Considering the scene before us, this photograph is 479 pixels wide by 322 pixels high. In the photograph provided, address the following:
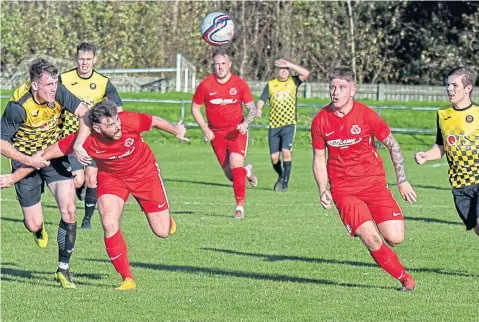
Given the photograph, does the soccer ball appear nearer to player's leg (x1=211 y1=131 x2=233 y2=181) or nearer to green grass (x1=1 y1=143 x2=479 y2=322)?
green grass (x1=1 y1=143 x2=479 y2=322)

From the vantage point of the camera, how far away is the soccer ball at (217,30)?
682 inches

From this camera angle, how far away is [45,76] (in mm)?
9414

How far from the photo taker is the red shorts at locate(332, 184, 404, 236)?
898cm

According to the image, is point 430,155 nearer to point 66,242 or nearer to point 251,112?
point 66,242

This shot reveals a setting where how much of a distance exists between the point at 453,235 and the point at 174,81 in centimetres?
2582

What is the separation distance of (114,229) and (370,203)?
221 cm

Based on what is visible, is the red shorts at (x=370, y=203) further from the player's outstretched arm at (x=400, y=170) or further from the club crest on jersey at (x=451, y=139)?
the club crest on jersey at (x=451, y=139)

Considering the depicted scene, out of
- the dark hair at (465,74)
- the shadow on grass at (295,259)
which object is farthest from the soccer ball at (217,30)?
the dark hair at (465,74)

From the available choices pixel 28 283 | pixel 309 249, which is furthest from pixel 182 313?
pixel 309 249

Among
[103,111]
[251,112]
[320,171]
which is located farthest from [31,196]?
[251,112]

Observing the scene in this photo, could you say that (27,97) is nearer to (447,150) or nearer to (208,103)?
(447,150)

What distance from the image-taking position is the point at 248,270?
407 inches

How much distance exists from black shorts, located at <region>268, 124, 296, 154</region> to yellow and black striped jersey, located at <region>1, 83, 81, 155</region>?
32.0 feet

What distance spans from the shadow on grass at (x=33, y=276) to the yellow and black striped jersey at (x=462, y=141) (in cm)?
345
